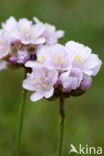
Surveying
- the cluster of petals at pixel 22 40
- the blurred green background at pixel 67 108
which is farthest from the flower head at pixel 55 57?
the blurred green background at pixel 67 108

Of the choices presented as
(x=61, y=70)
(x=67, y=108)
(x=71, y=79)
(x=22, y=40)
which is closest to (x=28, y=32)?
(x=22, y=40)

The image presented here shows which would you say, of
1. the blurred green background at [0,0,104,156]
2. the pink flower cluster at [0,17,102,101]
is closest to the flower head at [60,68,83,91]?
the pink flower cluster at [0,17,102,101]

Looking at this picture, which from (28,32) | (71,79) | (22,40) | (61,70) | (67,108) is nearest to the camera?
(71,79)

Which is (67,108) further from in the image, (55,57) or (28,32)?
(55,57)

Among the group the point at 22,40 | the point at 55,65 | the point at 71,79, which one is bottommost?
the point at 71,79

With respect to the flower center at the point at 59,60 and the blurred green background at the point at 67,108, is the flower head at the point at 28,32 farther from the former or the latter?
the blurred green background at the point at 67,108

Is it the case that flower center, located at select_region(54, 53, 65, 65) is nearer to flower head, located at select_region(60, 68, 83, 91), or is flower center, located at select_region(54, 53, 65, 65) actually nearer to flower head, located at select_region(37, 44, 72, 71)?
flower head, located at select_region(37, 44, 72, 71)
